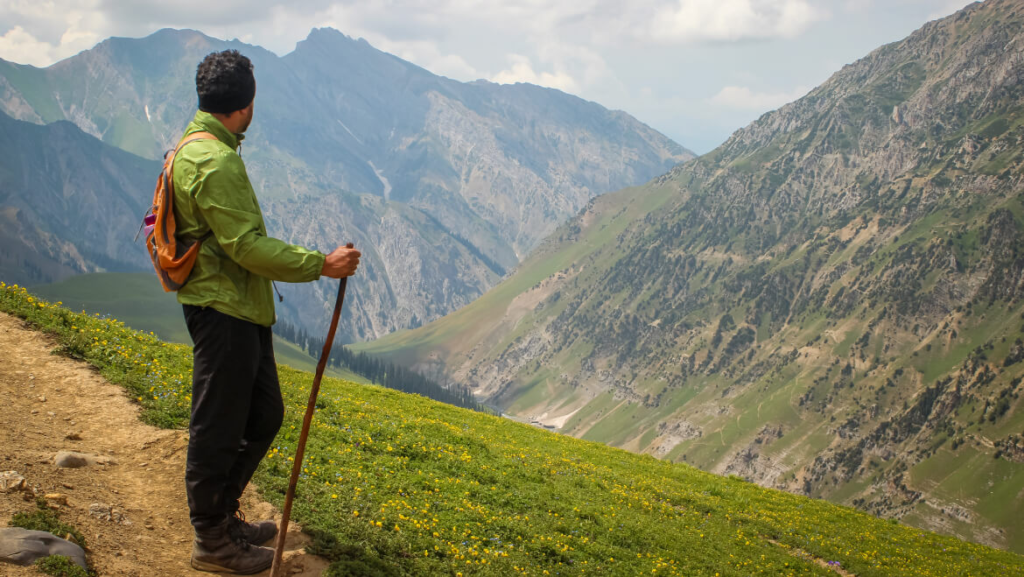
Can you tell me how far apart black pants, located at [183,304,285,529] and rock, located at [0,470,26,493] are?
8.65 feet

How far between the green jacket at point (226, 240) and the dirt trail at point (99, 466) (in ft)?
12.4

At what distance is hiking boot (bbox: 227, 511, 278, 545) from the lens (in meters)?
10.3

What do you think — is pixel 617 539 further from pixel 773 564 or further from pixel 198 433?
pixel 198 433

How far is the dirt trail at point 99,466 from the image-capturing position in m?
9.94

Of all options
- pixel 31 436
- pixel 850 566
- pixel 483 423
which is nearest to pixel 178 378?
pixel 31 436

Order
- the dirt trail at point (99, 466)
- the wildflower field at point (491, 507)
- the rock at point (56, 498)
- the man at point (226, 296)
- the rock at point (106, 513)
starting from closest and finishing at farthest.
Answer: the man at point (226, 296), the dirt trail at point (99, 466), the rock at point (56, 498), the rock at point (106, 513), the wildflower field at point (491, 507)

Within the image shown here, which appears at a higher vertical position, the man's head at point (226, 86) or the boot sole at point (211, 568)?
the man's head at point (226, 86)

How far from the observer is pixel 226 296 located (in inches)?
362

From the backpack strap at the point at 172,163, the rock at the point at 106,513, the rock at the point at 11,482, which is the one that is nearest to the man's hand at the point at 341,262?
the backpack strap at the point at 172,163

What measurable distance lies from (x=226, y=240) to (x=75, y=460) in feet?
19.9

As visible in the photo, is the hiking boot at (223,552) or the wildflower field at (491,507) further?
the wildflower field at (491,507)

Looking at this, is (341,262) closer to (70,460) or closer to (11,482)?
(11,482)

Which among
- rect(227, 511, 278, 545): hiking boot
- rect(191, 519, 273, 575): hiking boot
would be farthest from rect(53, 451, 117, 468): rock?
rect(191, 519, 273, 575): hiking boot

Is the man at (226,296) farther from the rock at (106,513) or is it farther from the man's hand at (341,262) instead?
the rock at (106,513)
